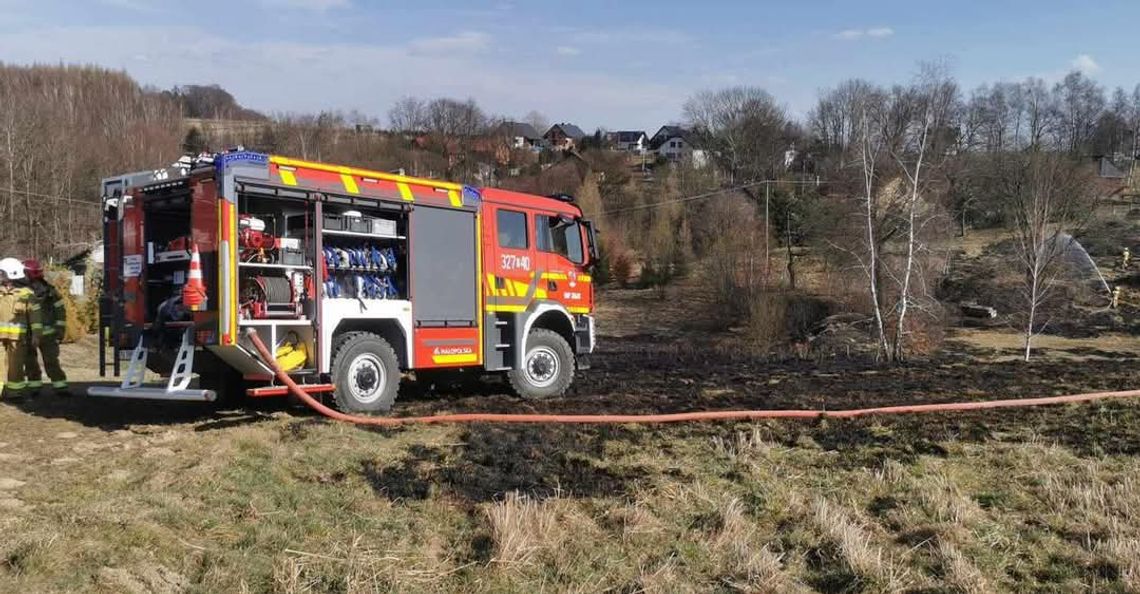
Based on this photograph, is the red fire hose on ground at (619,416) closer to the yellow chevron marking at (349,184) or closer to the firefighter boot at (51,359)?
the yellow chevron marking at (349,184)

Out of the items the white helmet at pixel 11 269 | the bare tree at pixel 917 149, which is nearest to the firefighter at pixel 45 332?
the white helmet at pixel 11 269

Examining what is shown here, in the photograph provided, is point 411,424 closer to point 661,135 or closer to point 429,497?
point 429,497

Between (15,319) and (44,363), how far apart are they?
0.60m

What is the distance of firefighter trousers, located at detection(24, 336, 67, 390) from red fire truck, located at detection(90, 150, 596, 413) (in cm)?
76

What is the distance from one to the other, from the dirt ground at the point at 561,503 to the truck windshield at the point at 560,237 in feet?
9.79

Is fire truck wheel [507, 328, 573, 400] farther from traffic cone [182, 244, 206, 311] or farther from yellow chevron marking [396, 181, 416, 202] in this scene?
traffic cone [182, 244, 206, 311]

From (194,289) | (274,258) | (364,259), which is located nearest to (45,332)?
(194,289)

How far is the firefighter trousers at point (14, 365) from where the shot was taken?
948 cm

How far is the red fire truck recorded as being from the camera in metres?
8.17

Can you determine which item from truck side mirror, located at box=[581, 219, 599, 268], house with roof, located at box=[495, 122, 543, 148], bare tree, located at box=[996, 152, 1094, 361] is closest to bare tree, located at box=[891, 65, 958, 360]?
bare tree, located at box=[996, 152, 1094, 361]

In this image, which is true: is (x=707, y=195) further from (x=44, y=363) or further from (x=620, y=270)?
(x=44, y=363)

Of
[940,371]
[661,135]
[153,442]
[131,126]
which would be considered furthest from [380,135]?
[153,442]

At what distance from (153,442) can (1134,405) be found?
1046 cm

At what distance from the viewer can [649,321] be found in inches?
1505
